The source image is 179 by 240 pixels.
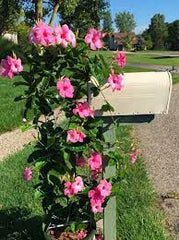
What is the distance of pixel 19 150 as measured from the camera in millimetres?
6988

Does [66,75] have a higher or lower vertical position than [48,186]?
higher

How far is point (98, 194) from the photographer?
3.21 m

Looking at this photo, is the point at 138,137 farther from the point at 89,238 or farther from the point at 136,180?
the point at 89,238

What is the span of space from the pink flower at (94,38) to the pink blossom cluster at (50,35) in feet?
0.31

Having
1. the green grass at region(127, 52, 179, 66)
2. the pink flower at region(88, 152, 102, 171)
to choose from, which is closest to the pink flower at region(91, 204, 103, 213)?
the pink flower at region(88, 152, 102, 171)

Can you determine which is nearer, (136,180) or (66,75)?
(66,75)

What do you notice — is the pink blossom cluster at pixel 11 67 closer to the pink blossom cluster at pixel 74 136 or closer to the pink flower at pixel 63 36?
the pink flower at pixel 63 36

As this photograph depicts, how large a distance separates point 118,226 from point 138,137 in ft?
12.7

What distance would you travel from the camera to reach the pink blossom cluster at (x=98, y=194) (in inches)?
126

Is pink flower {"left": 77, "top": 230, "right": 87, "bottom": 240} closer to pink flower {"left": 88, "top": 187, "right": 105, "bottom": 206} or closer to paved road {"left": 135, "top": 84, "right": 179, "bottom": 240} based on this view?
pink flower {"left": 88, "top": 187, "right": 105, "bottom": 206}

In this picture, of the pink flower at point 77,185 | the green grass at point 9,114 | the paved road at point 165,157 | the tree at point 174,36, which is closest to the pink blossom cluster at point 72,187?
the pink flower at point 77,185

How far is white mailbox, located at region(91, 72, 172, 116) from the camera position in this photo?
3287 mm

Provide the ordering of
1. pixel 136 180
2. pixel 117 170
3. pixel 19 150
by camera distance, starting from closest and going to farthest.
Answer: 1. pixel 117 170
2. pixel 136 180
3. pixel 19 150

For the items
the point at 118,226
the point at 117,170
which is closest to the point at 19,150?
the point at 118,226
